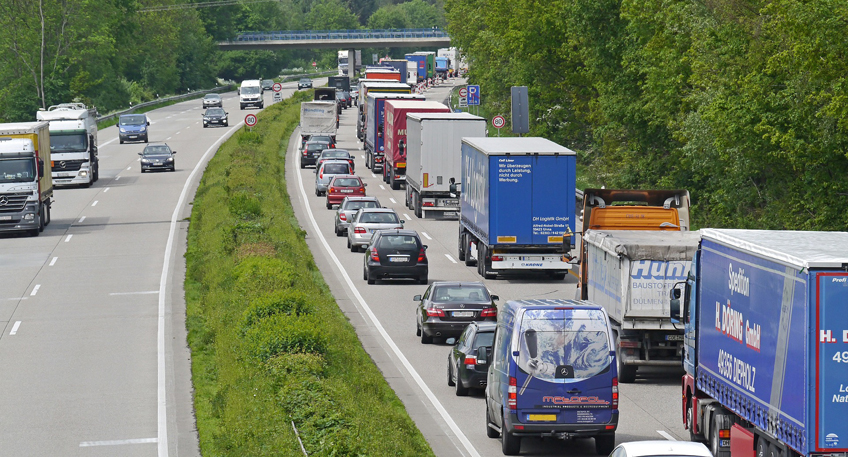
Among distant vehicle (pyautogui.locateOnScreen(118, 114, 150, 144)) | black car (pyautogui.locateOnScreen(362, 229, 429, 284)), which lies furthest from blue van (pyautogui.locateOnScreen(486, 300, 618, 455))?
distant vehicle (pyautogui.locateOnScreen(118, 114, 150, 144))

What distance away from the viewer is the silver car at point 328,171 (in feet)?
173

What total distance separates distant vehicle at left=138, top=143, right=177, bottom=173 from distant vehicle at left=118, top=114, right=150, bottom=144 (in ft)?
55.3

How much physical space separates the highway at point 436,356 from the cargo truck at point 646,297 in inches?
24.1

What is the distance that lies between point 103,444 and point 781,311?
9.94 meters

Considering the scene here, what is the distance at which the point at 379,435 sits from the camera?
Answer: 47.2 feet

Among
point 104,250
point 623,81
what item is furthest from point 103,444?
point 623,81

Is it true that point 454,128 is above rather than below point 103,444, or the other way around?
above

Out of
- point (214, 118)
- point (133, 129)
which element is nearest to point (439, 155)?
point (133, 129)

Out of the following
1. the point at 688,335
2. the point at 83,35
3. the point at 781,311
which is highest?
the point at 83,35

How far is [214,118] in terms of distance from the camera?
295ft

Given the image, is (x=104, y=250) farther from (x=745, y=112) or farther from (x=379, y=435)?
(x=379, y=435)

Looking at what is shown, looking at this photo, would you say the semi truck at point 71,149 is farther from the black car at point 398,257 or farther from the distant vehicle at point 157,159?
the black car at point 398,257

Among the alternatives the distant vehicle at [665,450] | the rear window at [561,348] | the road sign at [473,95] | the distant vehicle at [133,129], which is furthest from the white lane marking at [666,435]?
the distant vehicle at [133,129]

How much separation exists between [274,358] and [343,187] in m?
30.0
